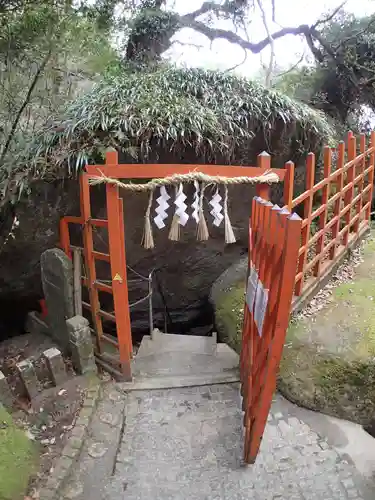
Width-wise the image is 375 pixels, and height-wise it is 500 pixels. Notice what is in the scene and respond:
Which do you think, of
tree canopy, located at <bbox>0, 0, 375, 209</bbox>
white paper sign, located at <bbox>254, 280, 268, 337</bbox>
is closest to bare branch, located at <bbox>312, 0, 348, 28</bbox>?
tree canopy, located at <bbox>0, 0, 375, 209</bbox>

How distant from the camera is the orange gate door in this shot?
2.67m

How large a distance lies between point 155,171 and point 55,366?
2.53 metres

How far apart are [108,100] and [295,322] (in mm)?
4200

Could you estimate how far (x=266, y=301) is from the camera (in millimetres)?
3098

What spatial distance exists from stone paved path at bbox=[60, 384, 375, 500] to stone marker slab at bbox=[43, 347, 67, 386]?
0.59 metres

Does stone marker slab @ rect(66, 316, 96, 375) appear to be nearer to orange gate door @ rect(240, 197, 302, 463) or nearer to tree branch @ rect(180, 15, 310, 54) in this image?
orange gate door @ rect(240, 197, 302, 463)

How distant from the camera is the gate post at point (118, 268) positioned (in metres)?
4.43

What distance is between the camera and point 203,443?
400cm

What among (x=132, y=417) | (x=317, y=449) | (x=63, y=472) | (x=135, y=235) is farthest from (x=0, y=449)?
(x=135, y=235)

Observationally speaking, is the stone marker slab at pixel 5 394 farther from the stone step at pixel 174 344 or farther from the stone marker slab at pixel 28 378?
the stone step at pixel 174 344

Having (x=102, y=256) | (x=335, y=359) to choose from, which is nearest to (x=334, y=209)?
(x=335, y=359)

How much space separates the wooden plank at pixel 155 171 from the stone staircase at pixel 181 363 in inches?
98.7

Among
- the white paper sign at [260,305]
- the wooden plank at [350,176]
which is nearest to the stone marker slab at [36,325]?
the white paper sign at [260,305]

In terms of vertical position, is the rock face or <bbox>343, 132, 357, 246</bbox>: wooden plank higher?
<bbox>343, 132, 357, 246</bbox>: wooden plank
